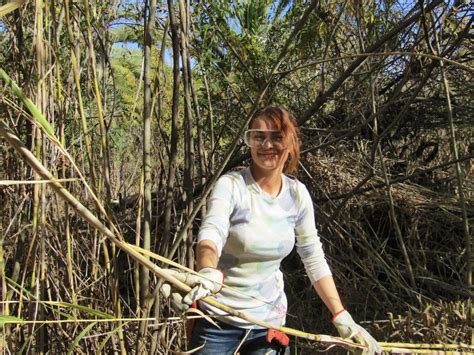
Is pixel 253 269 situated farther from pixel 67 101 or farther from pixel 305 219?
pixel 67 101

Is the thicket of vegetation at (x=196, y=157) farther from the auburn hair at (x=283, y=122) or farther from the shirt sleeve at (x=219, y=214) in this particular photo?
the shirt sleeve at (x=219, y=214)

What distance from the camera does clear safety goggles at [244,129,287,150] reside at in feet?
4.93

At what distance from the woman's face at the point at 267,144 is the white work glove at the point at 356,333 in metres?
0.46

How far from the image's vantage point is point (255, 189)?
4.96 feet

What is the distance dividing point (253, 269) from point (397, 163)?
240 centimetres

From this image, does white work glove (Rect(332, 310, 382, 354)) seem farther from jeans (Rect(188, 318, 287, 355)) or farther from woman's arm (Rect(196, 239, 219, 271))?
woman's arm (Rect(196, 239, 219, 271))

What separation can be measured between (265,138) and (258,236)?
0.90ft

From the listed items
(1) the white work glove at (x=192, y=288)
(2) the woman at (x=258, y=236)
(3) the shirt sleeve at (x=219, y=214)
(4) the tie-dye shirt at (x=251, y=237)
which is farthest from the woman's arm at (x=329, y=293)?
(1) the white work glove at (x=192, y=288)

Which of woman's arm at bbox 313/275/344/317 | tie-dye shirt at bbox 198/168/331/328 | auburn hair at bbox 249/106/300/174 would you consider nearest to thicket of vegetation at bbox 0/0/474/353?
auburn hair at bbox 249/106/300/174

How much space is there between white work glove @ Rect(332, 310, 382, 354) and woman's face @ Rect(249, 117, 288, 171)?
461mm

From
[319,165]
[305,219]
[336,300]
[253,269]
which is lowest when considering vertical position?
[336,300]

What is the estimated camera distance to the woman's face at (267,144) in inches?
59.2

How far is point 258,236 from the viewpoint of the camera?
4.83ft

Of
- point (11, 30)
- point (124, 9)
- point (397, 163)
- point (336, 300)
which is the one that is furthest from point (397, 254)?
point (11, 30)
